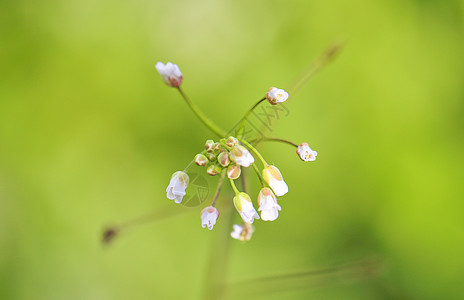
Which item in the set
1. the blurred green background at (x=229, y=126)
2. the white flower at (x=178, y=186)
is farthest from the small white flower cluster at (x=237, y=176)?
the blurred green background at (x=229, y=126)

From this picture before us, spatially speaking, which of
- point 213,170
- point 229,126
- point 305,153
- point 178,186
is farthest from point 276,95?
point 229,126

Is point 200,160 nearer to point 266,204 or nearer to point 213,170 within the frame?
point 213,170

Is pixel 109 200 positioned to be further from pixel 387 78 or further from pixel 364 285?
pixel 387 78

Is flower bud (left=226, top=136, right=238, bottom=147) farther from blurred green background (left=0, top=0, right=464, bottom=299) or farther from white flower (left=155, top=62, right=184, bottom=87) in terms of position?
blurred green background (left=0, top=0, right=464, bottom=299)

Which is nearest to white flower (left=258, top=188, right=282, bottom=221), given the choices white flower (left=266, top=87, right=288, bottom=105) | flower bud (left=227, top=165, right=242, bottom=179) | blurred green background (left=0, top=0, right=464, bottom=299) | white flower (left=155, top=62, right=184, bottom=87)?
flower bud (left=227, top=165, right=242, bottom=179)

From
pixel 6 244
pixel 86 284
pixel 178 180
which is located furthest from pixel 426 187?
pixel 6 244

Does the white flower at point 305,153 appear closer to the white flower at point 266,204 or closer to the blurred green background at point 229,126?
the white flower at point 266,204
